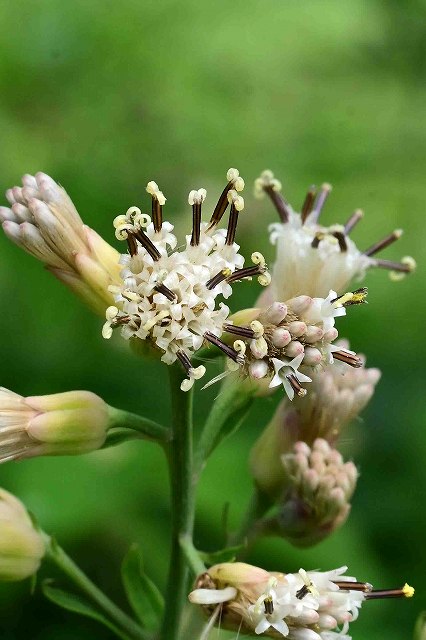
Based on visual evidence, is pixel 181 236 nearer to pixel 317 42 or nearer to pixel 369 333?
pixel 369 333

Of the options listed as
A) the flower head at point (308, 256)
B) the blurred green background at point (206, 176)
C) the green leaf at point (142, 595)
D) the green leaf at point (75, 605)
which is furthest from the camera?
the blurred green background at point (206, 176)

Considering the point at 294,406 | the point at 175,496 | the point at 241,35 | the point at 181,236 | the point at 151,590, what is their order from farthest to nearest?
the point at 241,35
the point at 181,236
the point at 294,406
the point at 151,590
the point at 175,496

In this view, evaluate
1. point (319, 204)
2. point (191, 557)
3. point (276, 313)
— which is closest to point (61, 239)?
point (276, 313)

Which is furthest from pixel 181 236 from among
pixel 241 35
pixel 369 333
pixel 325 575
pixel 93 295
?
pixel 325 575

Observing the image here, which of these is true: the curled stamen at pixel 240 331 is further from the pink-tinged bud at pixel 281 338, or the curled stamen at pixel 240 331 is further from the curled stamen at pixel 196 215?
the curled stamen at pixel 196 215

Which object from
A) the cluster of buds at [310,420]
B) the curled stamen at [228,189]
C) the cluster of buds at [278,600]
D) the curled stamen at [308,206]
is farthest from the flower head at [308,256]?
the cluster of buds at [278,600]

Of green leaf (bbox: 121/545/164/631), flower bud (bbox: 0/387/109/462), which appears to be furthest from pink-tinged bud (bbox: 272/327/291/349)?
green leaf (bbox: 121/545/164/631)
